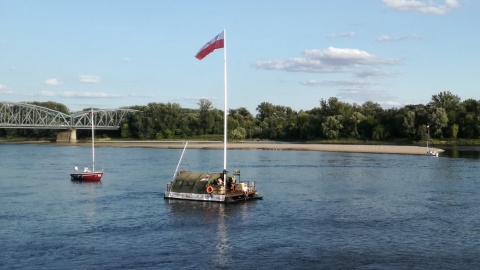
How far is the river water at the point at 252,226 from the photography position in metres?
35.8

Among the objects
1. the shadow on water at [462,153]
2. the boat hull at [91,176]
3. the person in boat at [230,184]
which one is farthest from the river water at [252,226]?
the shadow on water at [462,153]

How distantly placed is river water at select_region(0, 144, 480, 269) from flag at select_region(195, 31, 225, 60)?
47.3 ft

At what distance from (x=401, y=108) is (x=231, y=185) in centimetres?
14844

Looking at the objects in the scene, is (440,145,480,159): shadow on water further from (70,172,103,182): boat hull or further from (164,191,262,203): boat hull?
(70,172,103,182): boat hull

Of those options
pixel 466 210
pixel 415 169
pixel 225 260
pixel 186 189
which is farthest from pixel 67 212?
pixel 415 169

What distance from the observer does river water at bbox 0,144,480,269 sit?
35844 millimetres

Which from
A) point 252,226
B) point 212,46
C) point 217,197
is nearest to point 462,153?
point 217,197

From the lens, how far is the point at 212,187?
56.5 meters

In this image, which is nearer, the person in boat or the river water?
the river water

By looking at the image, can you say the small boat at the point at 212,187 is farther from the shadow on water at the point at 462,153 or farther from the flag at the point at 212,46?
the shadow on water at the point at 462,153

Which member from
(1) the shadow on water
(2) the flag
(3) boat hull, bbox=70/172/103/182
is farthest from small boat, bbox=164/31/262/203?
(1) the shadow on water

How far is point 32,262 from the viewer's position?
115 feet

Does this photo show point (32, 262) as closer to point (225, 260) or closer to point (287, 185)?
point (225, 260)

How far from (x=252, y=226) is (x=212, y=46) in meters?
18.6
